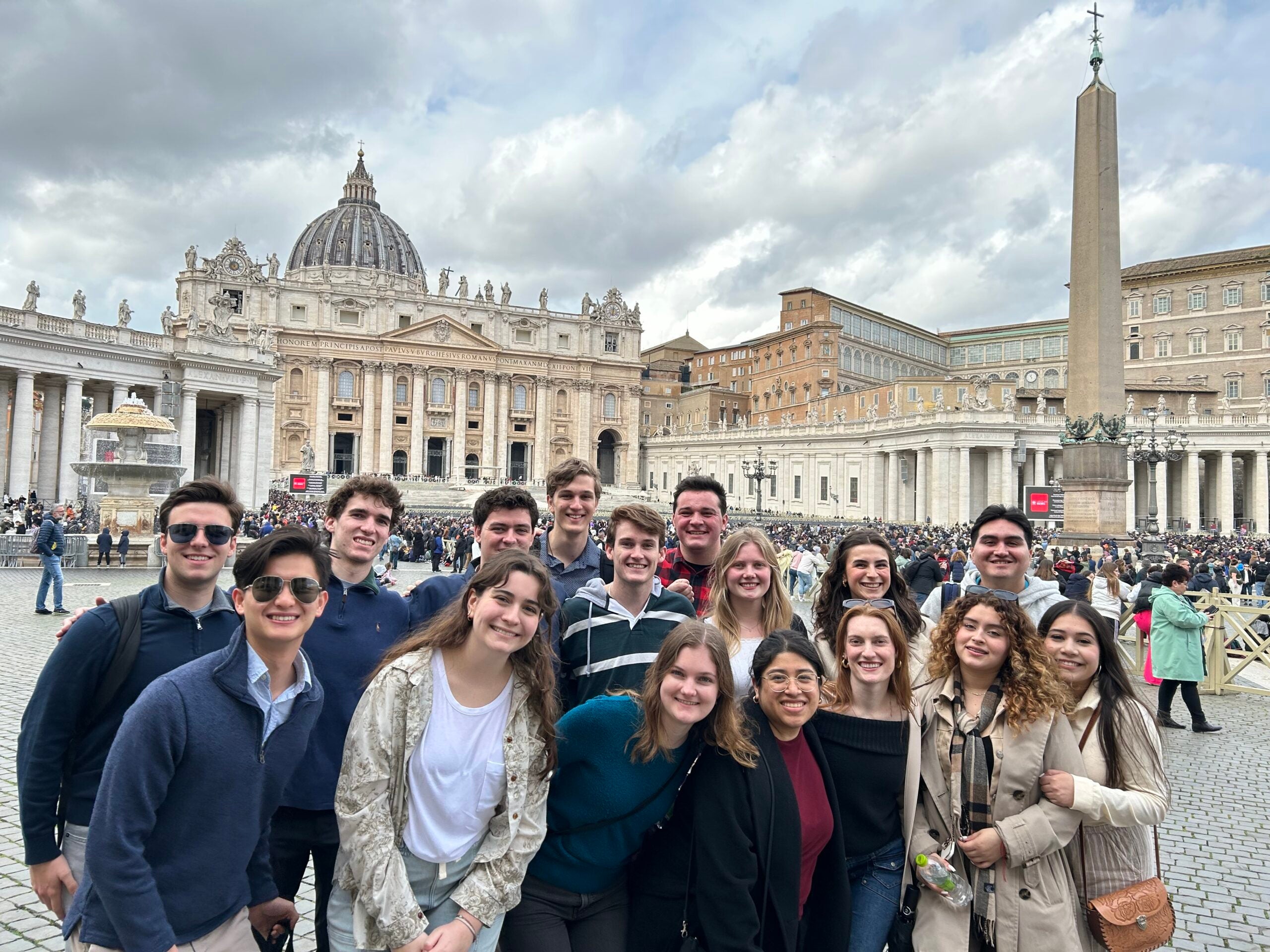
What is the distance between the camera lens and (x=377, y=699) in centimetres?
255

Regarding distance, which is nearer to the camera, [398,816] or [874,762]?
[398,816]

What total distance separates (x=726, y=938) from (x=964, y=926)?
99 centimetres

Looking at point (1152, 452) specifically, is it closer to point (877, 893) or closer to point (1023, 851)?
point (1023, 851)

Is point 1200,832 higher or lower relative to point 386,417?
lower

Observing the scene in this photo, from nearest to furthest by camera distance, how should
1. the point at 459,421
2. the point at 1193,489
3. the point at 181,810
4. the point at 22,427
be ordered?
the point at 181,810
the point at 22,427
the point at 1193,489
the point at 459,421

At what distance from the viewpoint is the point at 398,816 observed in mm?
2586

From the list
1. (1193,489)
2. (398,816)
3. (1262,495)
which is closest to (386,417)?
(1193,489)

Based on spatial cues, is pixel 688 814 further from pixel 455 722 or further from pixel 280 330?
pixel 280 330

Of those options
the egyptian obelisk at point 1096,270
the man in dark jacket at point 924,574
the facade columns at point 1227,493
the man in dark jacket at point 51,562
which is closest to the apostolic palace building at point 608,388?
the facade columns at point 1227,493

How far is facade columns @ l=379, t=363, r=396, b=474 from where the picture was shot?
2586 inches

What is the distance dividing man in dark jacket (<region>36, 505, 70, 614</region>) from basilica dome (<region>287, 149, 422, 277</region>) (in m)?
72.3

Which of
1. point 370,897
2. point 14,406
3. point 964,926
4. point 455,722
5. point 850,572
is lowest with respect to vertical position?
point 964,926

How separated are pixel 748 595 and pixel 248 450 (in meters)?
38.3

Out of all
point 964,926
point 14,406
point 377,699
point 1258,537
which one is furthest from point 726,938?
point 1258,537
